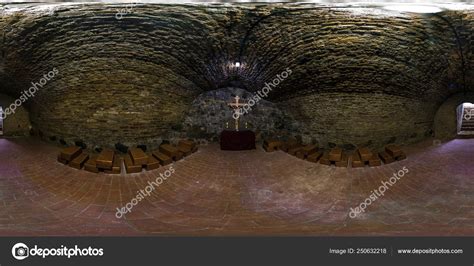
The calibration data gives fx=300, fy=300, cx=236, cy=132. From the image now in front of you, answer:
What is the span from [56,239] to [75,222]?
0.73 metres

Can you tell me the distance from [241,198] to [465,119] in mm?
8260

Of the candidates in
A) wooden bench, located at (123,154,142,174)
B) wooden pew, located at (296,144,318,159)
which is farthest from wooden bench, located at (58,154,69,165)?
wooden pew, located at (296,144,318,159)

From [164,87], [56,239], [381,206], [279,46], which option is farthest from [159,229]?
[279,46]

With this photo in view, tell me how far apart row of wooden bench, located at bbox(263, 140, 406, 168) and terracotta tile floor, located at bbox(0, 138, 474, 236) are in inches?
9.6

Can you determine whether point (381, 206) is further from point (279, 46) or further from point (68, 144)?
point (68, 144)

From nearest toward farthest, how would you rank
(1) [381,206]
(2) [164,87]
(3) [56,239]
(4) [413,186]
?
(3) [56,239]
(1) [381,206]
(4) [413,186]
(2) [164,87]

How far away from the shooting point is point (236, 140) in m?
7.98

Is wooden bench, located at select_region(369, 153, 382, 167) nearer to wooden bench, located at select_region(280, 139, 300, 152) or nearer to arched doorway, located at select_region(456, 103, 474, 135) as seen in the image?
wooden bench, located at select_region(280, 139, 300, 152)

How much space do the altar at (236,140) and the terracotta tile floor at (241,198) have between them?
646mm

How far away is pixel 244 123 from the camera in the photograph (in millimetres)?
8586

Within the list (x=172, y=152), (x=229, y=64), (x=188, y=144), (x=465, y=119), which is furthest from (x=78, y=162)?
(x=465, y=119)

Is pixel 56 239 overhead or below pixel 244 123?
below

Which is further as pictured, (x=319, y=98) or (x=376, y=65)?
(x=319, y=98)

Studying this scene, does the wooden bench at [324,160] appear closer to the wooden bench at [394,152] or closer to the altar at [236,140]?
the wooden bench at [394,152]
